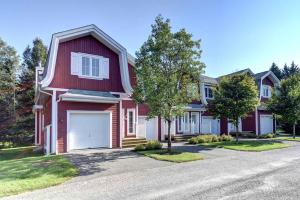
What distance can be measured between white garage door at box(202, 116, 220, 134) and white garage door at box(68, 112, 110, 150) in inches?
533

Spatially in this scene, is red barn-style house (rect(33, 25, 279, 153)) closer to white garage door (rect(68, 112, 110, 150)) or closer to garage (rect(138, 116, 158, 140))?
white garage door (rect(68, 112, 110, 150))

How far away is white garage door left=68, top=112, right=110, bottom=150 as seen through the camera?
605 inches

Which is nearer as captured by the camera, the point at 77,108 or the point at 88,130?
the point at 77,108

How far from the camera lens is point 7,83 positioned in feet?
109

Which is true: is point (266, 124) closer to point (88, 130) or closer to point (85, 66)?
point (88, 130)

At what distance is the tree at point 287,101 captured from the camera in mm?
23172

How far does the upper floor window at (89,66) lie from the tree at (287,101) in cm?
1634

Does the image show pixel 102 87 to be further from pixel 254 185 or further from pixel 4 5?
pixel 254 185

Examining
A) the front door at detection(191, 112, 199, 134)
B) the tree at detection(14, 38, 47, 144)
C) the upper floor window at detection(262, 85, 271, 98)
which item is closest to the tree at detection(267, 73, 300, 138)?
the upper floor window at detection(262, 85, 271, 98)

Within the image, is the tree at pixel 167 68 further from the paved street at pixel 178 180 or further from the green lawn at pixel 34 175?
the green lawn at pixel 34 175

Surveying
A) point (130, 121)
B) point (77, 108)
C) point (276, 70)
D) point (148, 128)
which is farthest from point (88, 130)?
point (276, 70)

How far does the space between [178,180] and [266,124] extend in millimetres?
25870

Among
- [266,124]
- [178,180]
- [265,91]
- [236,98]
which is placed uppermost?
[265,91]

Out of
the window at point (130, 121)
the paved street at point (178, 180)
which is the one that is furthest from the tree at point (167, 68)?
the window at point (130, 121)
